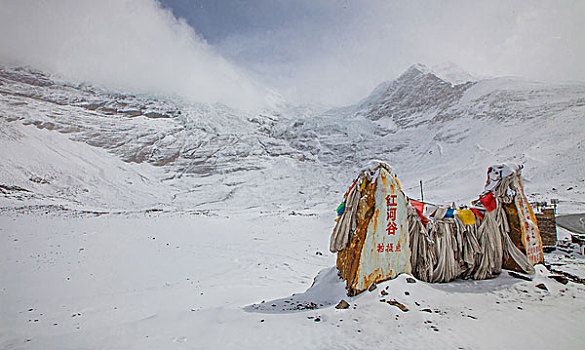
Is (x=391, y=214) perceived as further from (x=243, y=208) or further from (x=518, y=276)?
(x=243, y=208)

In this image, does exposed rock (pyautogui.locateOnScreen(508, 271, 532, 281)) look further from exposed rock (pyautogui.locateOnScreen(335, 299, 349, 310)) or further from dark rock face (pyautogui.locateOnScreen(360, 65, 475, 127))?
dark rock face (pyautogui.locateOnScreen(360, 65, 475, 127))

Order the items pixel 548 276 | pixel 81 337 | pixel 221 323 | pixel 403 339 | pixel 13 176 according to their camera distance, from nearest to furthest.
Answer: pixel 403 339 < pixel 81 337 < pixel 221 323 < pixel 548 276 < pixel 13 176

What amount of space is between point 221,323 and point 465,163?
35.6 meters

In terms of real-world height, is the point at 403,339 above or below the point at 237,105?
below

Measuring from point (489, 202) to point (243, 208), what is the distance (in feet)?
82.6

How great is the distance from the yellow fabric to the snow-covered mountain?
63.8ft

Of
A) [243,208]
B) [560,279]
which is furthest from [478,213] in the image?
[243,208]

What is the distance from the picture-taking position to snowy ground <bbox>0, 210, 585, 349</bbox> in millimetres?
3400

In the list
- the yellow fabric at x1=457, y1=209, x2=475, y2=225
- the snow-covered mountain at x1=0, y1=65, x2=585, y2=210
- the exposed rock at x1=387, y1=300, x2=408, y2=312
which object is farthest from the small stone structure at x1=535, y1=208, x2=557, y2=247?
the snow-covered mountain at x1=0, y1=65, x2=585, y2=210

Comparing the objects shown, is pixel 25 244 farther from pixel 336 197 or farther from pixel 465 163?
pixel 465 163

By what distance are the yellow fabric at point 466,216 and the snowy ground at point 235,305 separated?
3.48 ft

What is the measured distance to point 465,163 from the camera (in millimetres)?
33250

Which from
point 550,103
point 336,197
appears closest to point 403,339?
point 336,197

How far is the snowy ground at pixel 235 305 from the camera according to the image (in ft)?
11.2
